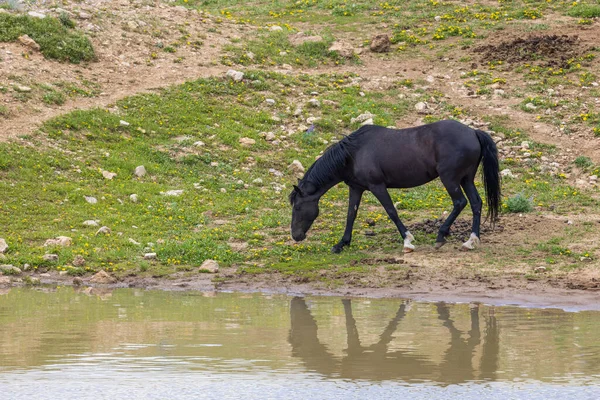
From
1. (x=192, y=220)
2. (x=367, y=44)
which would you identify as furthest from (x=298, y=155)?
(x=367, y=44)

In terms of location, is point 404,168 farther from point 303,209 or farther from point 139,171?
point 139,171

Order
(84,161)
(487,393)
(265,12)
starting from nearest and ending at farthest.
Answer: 1. (487,393)
2. (84,161)
3. (265,12)

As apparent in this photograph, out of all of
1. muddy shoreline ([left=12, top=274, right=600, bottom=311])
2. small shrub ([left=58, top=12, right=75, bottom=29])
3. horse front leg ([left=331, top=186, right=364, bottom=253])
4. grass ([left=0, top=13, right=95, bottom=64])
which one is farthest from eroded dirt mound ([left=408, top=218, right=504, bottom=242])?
small shrub ([left=58, top=12, right=75, bottom=29])

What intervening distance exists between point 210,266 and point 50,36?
422 inches

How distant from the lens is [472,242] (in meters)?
13.7

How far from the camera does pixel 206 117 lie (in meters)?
20.4

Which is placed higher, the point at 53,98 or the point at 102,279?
the point at 53,98

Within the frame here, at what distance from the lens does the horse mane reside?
14.4 meters

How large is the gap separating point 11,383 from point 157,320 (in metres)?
2.93

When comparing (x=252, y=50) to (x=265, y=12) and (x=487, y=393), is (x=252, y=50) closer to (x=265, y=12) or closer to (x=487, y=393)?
(x=265, y=12)

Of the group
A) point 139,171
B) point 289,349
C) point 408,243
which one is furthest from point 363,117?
point 289,349

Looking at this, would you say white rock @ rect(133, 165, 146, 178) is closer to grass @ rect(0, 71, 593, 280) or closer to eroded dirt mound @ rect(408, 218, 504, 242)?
grass @ rect(0, 71, 593, 280)

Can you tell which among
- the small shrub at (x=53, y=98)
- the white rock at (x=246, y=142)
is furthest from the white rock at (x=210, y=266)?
the small shrub at (x=53, y=98)

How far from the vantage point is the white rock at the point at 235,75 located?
22.2 metres
